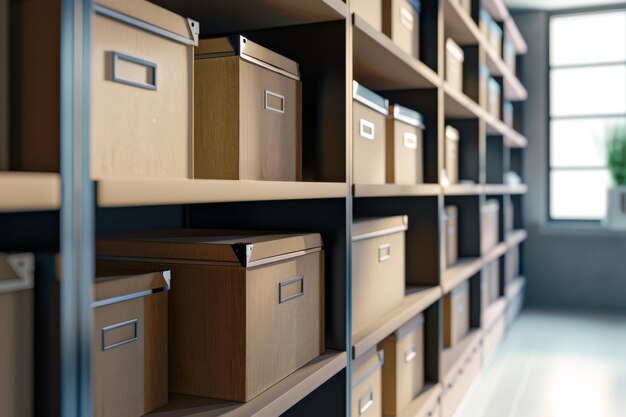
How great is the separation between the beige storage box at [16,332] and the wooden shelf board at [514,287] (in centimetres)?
365

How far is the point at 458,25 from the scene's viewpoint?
287cm

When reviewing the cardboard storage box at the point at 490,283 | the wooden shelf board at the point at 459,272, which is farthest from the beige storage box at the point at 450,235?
the cardboard storage box at the point at 490,283

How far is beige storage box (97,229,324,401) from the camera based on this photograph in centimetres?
116

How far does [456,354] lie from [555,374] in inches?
27.7

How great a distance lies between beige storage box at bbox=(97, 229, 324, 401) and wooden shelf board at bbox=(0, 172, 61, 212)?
1.53 ft

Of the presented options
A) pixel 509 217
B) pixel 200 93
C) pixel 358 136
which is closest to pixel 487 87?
pixel 509 217

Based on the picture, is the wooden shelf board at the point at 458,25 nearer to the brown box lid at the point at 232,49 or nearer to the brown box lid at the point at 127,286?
the brown box lid at the point at 232,49

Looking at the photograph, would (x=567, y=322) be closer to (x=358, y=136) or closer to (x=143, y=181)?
(x=358, y=136)

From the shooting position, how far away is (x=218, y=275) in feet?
3.84

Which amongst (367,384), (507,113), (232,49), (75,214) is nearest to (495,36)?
(507,113)

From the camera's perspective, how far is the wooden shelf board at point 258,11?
1.36 metres

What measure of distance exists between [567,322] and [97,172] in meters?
4.07

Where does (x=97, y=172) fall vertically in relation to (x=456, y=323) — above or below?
above

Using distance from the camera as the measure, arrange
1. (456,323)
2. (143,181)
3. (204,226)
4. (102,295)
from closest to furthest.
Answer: (143,181), (102,295), (204,226), (456,323)
